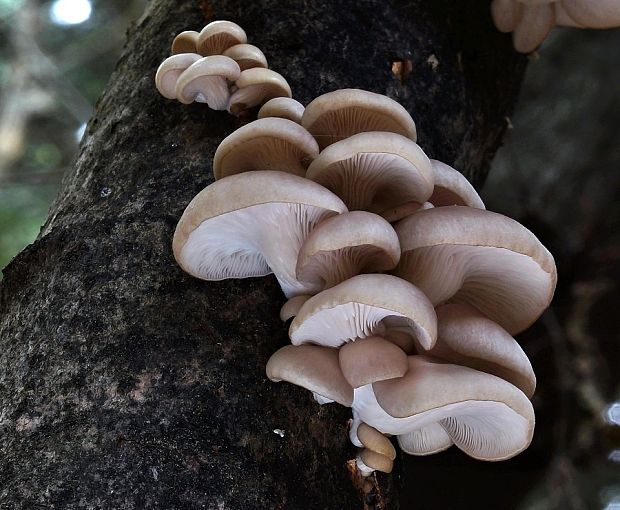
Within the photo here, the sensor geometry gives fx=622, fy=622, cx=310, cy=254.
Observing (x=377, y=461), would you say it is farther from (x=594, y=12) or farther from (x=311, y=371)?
(x=594, y=12)

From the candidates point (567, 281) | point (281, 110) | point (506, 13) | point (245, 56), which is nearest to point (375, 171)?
point (281, 110)

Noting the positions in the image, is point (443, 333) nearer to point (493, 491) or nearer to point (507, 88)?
point (507, 88)

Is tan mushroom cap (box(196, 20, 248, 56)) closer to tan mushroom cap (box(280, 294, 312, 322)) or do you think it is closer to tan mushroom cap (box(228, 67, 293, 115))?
tan mushroom cap (box(228, 67, 293, 115))

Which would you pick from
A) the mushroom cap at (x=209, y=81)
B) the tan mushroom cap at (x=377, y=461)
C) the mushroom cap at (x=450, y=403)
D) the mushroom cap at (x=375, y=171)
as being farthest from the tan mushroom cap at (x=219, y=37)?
the tan mushroom cap at (x=377, y=461)

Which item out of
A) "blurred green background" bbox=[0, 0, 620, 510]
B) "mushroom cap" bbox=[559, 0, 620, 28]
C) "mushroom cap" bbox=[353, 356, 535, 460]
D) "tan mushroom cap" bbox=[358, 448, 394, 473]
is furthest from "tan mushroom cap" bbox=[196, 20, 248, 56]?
"blurred green background" bbox=[0, 0, 620, 510]

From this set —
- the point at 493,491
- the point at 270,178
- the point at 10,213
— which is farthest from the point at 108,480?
the point at 10,213

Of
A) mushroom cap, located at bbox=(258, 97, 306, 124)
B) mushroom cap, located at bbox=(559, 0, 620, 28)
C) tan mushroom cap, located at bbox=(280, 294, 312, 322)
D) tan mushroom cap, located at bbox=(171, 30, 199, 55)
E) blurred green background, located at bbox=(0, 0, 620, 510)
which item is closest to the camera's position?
tan mushroom cap, located at bbox=(280, 294, 312, 322)
